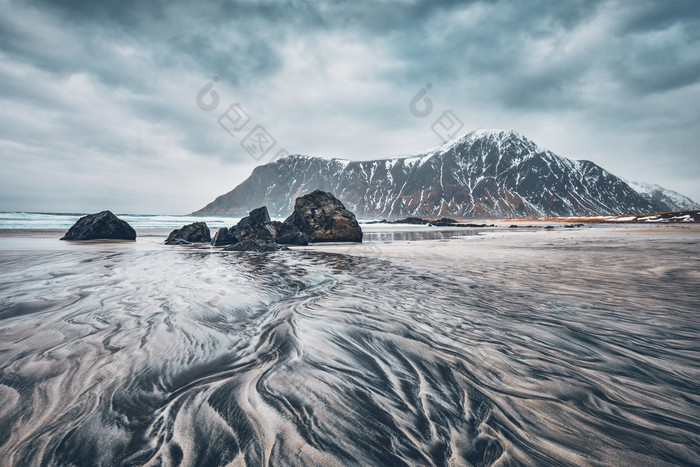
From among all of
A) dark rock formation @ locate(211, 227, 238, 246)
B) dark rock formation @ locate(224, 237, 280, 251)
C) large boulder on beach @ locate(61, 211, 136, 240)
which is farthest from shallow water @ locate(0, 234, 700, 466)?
large boulder on beach @ locate(61, 211, 136, 240)

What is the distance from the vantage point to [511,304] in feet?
13.7

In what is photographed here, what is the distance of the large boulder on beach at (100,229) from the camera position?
1658cm

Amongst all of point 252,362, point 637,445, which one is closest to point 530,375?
point 637,445

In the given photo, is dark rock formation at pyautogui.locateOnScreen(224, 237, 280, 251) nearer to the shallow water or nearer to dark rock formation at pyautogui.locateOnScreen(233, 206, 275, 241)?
dark rock formation at pyautogui.locateOnScreen(233, 206, 275, 241)

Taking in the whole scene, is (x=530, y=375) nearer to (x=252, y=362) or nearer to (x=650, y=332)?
(x=650, y=332)

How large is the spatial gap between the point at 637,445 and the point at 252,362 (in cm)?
285

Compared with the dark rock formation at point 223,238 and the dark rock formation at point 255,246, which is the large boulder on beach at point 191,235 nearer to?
the dark rock formation at point 223,238

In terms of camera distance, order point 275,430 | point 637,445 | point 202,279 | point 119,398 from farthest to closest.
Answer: point 202,279 → point 119,398 → point 275,430 → point 637,445

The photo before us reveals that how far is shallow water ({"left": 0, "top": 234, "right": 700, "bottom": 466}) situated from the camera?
1.55m

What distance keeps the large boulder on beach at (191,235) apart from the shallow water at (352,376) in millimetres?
11487

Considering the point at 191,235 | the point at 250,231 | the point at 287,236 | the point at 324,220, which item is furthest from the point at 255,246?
the point at 191,235

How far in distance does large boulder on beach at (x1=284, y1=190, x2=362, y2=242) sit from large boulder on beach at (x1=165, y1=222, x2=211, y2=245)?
5776 mm

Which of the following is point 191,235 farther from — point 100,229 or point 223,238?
point 100,229

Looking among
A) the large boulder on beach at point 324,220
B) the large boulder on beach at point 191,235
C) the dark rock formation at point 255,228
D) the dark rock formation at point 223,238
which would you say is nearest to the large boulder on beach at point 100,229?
the large boulder on beach at point 191,235
